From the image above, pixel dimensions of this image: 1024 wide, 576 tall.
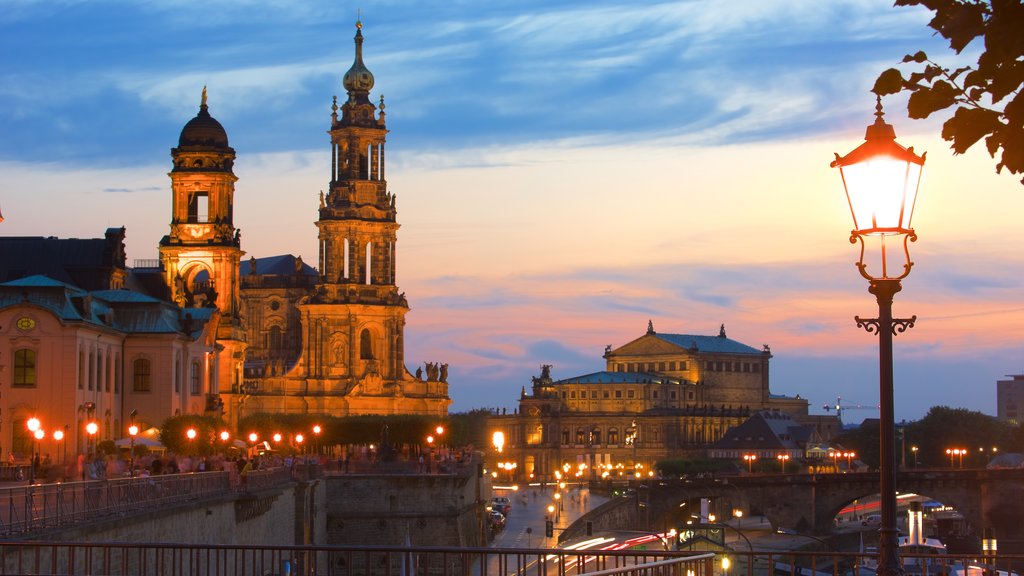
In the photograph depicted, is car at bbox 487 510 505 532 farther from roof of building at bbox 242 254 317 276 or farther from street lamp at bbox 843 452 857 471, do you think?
street lamp at bbox 843 452 857 471

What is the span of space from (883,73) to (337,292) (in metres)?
102

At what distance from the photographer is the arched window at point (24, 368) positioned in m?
57.7

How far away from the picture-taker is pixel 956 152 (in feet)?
23.9

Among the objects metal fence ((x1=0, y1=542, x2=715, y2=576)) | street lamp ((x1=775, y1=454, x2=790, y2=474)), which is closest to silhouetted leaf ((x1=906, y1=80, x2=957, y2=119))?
metal fence ((x1=0, y1=542, x2=715, y2=576))

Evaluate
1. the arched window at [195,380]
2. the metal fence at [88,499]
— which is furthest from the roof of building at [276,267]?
the metal fence at [88,499]

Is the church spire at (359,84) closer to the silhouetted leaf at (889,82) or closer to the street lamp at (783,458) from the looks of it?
the street lamp at (783,458)

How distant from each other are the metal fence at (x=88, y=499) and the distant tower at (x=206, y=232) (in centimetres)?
4340

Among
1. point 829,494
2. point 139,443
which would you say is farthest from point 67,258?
point 829,494

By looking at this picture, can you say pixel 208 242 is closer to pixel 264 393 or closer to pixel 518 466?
pixel 264 393

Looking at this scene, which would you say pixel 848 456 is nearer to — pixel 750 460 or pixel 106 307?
pixel 750 460

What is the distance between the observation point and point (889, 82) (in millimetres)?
7844

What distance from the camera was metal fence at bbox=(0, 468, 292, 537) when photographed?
90.1 ft

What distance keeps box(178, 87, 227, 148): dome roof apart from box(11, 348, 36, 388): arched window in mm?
31967

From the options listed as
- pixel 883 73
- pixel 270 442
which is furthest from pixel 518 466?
pixel 883 73
